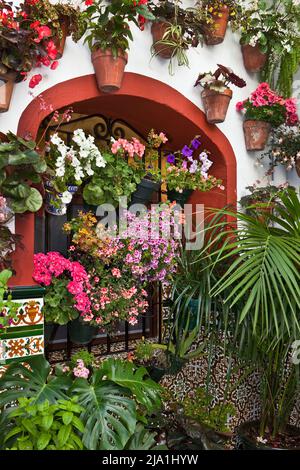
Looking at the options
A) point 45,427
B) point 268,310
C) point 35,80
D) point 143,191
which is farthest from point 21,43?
point 268,310

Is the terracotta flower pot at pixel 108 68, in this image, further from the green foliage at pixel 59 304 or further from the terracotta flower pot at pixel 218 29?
the green foliage at pixel 59 304

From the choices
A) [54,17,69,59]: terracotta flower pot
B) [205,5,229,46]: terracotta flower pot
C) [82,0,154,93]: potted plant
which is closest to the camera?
[54,17,69,59]: terracotta flower pot

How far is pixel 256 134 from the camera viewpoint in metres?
3.44

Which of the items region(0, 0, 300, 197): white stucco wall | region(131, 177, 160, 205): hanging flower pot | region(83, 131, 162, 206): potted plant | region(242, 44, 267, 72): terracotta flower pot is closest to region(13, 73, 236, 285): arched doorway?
region(0, 0, 300, 197): white stucco wall

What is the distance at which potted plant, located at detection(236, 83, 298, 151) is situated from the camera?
3.37 meters

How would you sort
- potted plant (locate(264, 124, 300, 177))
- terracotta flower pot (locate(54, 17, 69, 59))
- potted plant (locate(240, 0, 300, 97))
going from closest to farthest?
terracotta flower pot (locate(54, 17, 69, 59)) → potted plant (locate(240, 0, 300, 97)) → potted plant (locate(264, 124, 300, 177))

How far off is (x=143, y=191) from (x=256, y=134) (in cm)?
108

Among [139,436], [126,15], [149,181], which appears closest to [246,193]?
[149,181]

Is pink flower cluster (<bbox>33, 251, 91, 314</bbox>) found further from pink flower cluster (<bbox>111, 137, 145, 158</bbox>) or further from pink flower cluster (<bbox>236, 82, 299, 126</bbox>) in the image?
pink flower cluster (<bbox>236, 82, 299, 126</bbox>)

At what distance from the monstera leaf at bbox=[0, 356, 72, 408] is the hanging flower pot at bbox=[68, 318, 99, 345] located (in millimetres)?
653

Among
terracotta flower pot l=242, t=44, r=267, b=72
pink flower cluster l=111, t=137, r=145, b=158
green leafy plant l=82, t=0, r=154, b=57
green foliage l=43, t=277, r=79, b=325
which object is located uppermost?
terracotta flower pot l=242, t=44, r=267, b=72

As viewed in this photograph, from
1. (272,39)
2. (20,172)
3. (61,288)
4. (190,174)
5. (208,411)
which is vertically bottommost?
(208,411)

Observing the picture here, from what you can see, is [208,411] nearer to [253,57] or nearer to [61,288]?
[61,288]

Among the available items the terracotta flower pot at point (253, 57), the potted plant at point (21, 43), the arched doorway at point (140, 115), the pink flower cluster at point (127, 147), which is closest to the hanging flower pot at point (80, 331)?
the arched doorway at point (140, 115)
